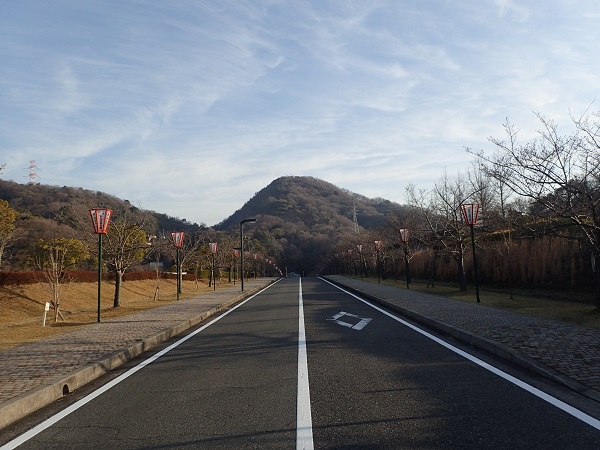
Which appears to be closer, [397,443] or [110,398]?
[397,443]

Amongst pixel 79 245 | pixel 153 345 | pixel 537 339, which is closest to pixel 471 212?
pixel 537 339

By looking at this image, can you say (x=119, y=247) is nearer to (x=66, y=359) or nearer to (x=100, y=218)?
(x=100, y=218)

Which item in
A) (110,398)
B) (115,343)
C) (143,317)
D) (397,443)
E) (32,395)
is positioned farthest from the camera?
(143,317)

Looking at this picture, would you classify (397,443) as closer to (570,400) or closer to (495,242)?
(570,400)

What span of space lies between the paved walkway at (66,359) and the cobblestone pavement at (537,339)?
6770 mm

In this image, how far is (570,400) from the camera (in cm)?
553

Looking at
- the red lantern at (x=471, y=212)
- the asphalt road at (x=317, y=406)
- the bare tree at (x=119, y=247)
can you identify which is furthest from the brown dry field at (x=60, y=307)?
the red lantern at (x=471, y=212)

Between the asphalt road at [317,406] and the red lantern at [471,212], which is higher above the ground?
the red lantern at [471,212]

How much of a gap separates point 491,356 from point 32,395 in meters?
7.17

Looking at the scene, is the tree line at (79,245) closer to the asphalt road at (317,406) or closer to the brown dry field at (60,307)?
the brown dry field at (60,307)

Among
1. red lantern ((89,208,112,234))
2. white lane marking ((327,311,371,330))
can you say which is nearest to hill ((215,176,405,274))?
white lane marking ((327,311,371,330))

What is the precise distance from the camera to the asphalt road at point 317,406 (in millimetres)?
4449

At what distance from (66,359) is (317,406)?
5262 mm

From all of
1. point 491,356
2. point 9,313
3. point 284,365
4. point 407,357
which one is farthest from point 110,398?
point 9,313
